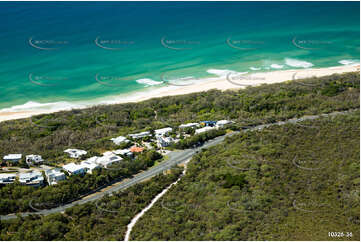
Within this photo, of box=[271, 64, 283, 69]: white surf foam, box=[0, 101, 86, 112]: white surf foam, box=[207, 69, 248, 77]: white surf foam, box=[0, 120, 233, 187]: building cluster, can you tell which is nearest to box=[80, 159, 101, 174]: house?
box=[0, 120, 233, 187]: building cluster

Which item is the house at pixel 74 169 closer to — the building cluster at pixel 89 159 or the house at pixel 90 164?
the building cluster at pixel 89 159

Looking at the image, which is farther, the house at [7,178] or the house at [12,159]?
the house at [12,159]

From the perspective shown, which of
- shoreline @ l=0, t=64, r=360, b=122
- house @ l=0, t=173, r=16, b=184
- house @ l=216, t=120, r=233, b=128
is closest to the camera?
house @ l=0, t=173, r=16, b=184

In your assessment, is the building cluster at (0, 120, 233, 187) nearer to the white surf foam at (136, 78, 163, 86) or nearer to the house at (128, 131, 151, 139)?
the house at (128, 131, 151, 139)

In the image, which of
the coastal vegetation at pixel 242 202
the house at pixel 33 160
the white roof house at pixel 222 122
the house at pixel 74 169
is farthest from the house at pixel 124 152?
the white roof house at pixel 222 122

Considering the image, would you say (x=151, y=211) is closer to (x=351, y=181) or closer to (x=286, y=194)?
(x=286, y=194)
